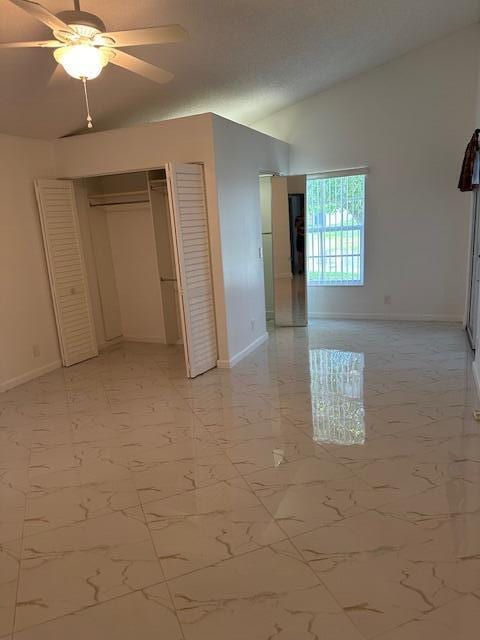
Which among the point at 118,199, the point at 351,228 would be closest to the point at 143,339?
the point at 118,199

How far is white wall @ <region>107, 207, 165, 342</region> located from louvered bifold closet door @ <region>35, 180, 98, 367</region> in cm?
→ 73

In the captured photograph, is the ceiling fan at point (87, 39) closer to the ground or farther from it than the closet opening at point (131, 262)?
farther from it

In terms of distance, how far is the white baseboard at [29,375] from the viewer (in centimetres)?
448

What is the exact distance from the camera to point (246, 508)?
94.0 inches

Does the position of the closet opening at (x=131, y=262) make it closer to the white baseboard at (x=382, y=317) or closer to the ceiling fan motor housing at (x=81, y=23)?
the ceiling fan motor housing at (x=81, y=23)

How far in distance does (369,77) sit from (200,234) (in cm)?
338

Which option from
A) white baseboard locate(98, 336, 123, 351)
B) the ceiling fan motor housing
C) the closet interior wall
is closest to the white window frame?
the closet interior wall

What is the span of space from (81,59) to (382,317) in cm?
506

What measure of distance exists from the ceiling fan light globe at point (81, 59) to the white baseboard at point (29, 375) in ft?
10.6

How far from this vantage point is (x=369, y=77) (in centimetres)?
576

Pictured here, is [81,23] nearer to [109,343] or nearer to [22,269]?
[22,269]

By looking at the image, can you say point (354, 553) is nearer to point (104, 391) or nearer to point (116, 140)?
point (104, 391)

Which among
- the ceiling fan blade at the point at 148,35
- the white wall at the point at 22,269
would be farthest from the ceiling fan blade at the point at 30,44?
the white wall at the point at 22,269

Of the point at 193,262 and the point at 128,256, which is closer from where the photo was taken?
the point at 193,262
